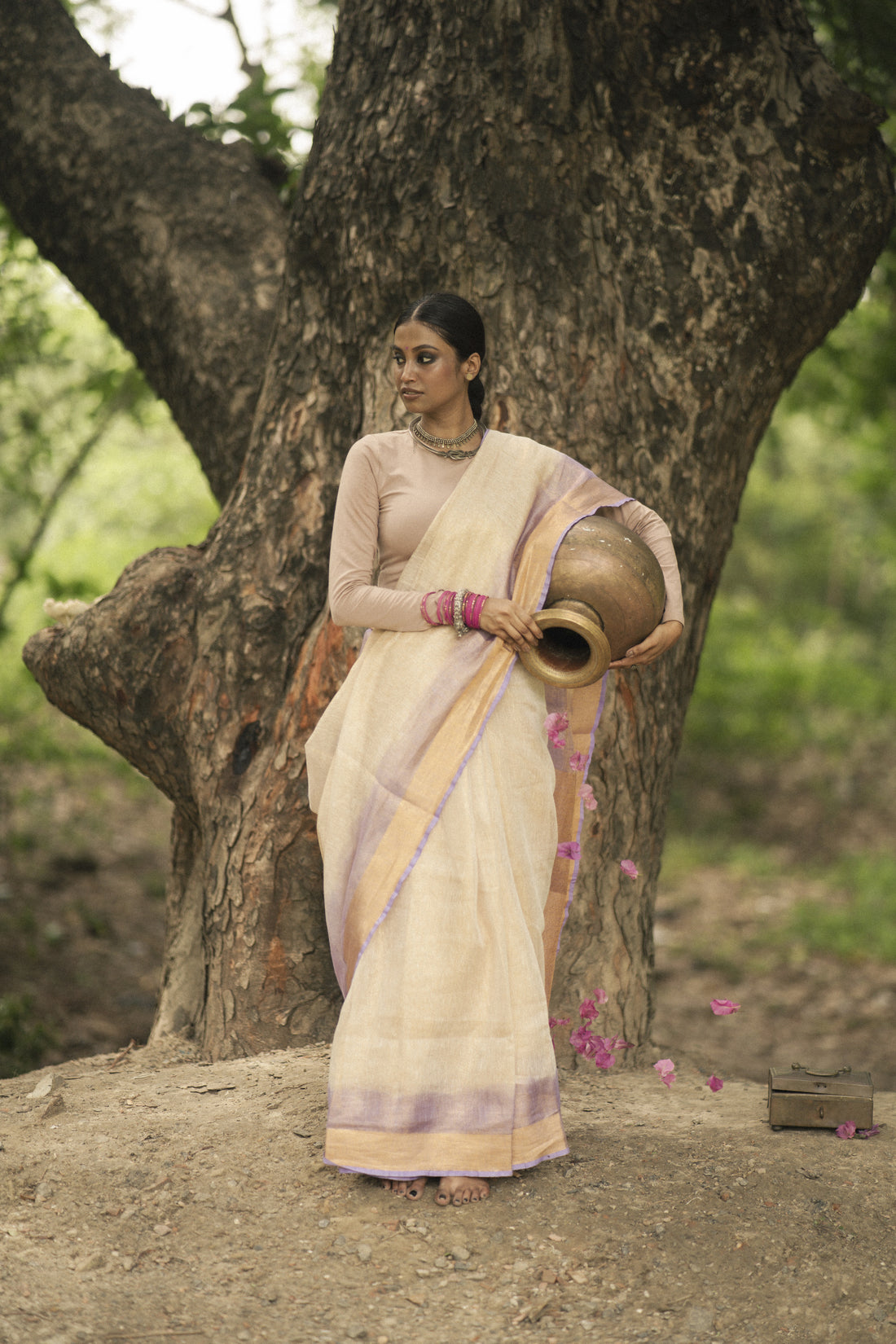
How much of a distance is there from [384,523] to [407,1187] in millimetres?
1566

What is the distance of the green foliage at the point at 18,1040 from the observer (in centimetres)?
509

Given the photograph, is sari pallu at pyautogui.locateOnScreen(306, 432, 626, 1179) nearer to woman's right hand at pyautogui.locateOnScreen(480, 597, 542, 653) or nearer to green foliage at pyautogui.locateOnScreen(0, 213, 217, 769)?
woman's right hand at pyautogui.locateOnScreen(480, 597, 542, 653)

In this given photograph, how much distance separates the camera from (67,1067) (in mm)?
3768

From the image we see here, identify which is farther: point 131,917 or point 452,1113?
point 131,917

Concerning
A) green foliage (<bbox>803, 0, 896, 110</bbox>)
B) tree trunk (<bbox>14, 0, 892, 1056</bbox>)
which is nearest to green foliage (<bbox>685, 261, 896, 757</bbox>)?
green foliage (<bbox>803, 0, 896, 110</bbox>)

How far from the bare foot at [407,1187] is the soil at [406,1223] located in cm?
3

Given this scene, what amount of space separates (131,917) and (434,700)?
18.9ft

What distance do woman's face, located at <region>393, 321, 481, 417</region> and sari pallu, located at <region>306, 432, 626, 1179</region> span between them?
7.7 inches

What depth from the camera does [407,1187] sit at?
109 inches

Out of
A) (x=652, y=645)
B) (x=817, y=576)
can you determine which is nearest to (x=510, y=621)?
(x=652, y=645)

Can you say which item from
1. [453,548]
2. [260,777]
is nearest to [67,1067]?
[260,777]

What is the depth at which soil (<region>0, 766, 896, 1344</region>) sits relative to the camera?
8.04ft

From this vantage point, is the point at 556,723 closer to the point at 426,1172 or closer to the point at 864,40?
the point at 426,1172

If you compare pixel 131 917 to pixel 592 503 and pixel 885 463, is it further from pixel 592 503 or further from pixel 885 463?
pixel 885 463
